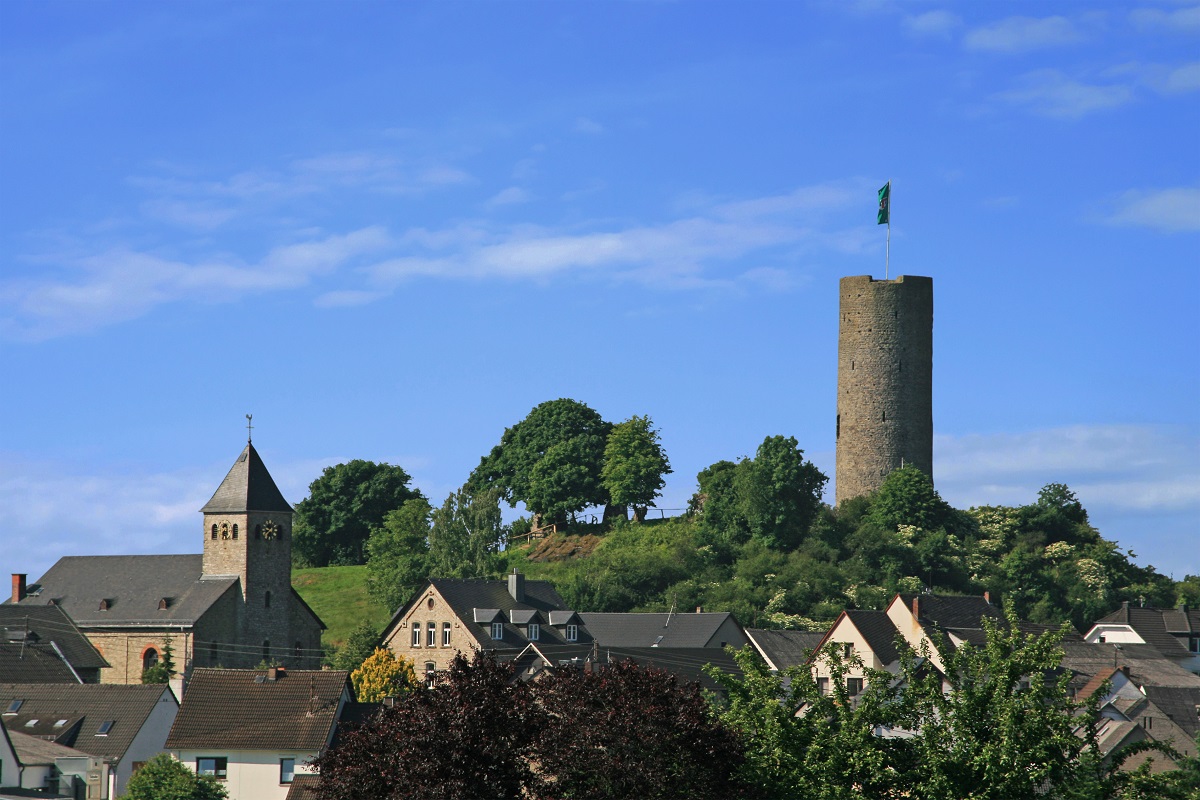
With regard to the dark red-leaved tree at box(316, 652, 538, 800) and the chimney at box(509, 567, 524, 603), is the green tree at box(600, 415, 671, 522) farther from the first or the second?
the dark red-leaved tree at box(316, 652, 538, 800)

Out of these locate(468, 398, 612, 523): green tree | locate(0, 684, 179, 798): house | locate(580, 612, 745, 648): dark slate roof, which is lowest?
locate(0, 684, 179, 798): house

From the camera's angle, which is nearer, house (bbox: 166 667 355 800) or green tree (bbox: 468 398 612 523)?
house (bbox: 166 667 355 800)

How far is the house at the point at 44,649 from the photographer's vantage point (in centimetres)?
6388

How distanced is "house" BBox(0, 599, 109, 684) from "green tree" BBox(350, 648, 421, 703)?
10292mm

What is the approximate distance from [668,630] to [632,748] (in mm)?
47886

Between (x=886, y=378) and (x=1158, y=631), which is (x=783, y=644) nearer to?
(x=1158, y=631)

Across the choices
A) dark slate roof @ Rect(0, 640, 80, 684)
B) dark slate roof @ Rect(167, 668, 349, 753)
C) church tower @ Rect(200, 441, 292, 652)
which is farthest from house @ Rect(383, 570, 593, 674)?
dark slate roof @ Rect(167, 668, 349, 753)

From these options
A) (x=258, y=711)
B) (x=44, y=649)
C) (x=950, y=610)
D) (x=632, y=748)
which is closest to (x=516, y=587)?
(x=950, y=610)

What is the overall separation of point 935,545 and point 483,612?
23.7 meters

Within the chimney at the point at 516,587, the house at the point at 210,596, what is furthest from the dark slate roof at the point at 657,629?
the house at the point at 210,596

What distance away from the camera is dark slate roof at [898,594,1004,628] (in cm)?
6906

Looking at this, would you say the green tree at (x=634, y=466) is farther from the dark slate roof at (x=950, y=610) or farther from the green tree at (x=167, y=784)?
the green tree at (x=167, y=784)

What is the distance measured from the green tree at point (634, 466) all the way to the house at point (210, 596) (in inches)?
→ 1002

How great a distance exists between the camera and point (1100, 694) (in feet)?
93.8
